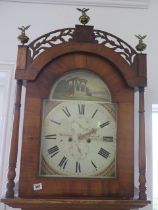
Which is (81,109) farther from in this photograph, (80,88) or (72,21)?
(72,21)

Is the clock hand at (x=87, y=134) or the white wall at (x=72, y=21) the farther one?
the white wall at (x=72, y=21)

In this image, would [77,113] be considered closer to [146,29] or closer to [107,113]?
[107,113]

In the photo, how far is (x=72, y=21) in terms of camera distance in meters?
1.30

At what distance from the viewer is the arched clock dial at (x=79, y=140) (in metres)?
0.90

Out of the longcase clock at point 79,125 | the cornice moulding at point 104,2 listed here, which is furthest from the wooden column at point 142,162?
the cornice moulding at point 104,2

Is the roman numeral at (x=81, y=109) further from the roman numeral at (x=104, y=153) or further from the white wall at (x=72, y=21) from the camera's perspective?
the white wall at (x=72, y=21)

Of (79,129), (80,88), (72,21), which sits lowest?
(79,129)

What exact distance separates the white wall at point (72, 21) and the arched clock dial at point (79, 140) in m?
0.42

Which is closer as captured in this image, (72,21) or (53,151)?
(53,151)

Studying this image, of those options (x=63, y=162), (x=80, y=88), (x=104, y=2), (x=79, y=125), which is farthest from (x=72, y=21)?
(x=63, y=162)

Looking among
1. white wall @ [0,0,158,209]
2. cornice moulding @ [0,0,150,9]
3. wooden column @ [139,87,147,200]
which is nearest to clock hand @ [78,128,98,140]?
wooden column @ [139,87,147,200]

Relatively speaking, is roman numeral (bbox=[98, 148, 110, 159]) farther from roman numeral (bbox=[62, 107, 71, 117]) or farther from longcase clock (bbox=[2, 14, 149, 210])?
roman numeral (bbox=[62, 107, 71, 117])

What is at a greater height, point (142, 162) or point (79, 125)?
point (79, 125)

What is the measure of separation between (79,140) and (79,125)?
5cm
